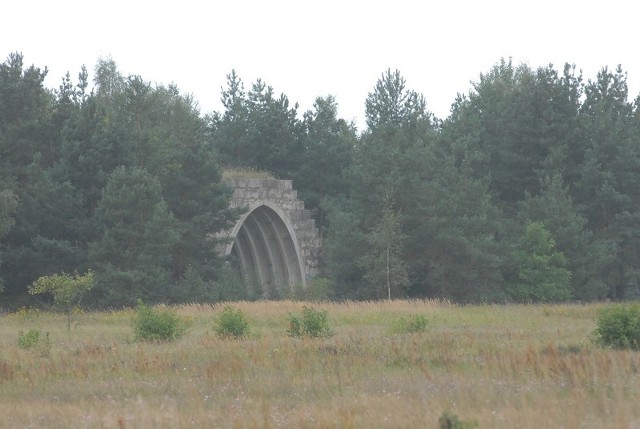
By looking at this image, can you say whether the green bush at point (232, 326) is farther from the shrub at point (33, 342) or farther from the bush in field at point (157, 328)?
the shrub at point (33, 342)

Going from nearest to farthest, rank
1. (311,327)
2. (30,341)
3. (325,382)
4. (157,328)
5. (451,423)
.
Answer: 1. (451,423)
2. (325,382)
3. (30,341)
4. (157,328)
5. (311,327)

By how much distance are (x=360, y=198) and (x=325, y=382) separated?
3871 centimetres

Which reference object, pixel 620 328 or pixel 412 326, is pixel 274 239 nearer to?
pixel 412 326

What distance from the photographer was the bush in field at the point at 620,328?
55.3ft

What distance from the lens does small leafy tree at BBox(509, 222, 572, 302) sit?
48.1 m

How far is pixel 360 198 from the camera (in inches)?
2031

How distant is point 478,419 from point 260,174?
162ft

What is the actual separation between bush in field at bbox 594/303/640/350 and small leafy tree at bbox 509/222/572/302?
102ft

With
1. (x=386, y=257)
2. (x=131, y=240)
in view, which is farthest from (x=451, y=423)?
(x=386, y=257)

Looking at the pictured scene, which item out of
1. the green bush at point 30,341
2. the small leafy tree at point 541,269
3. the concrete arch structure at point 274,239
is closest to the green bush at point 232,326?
the green bush at point 30,341

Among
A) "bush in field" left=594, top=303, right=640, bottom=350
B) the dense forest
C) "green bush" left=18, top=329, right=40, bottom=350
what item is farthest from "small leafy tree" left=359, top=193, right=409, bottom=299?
"bush in field" left=594, top=303, right=640, bottom=350

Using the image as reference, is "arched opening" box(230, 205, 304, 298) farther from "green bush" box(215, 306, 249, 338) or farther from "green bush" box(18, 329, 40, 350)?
"green bush" box(18, 329, 40, 350)

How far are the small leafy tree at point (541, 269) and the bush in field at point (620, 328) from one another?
3101 cm

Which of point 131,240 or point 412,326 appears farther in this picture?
point 131,240
